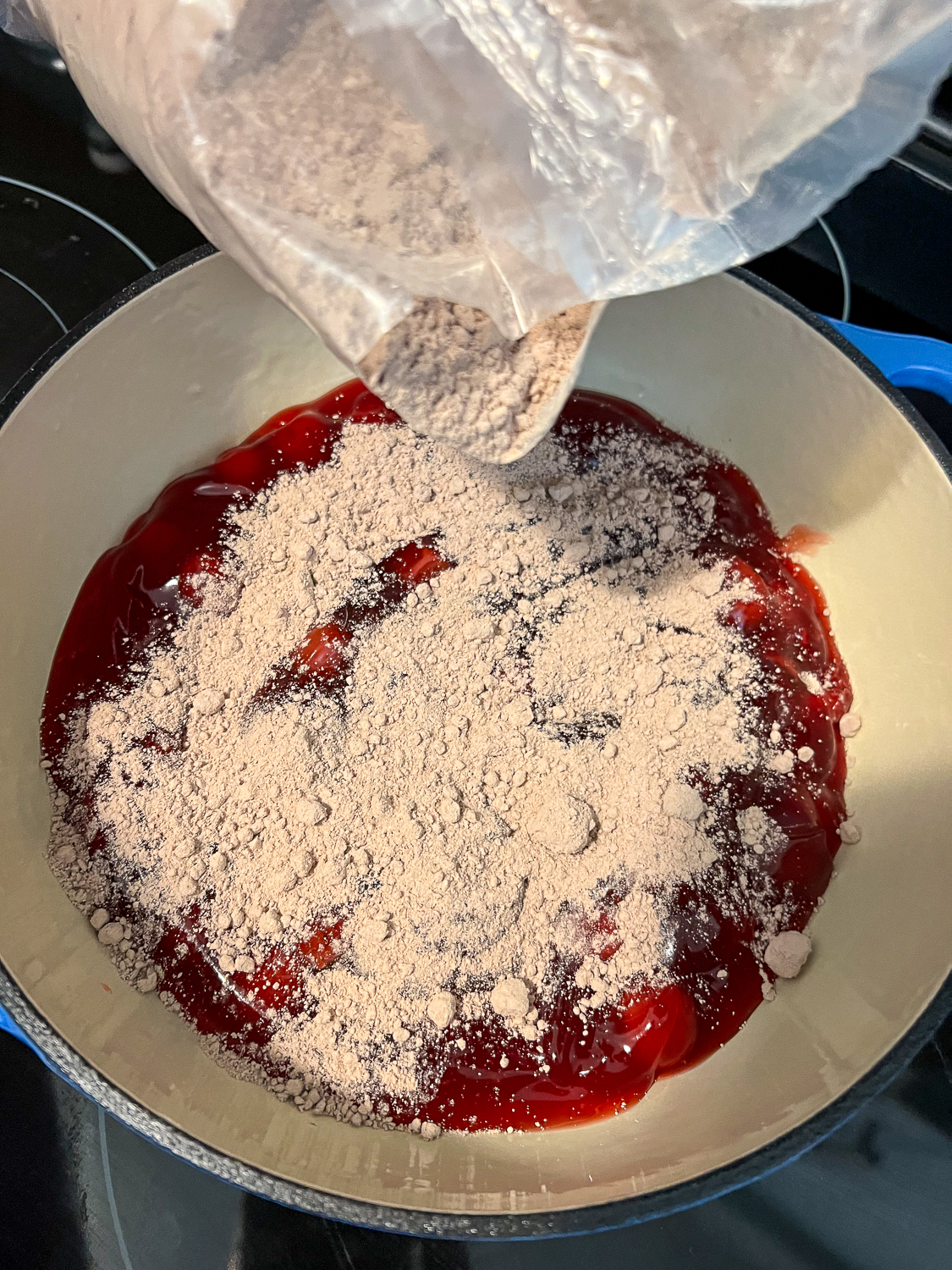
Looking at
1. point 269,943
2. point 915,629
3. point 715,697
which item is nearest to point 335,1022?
point 269,943

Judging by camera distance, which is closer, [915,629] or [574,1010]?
[574,1010]

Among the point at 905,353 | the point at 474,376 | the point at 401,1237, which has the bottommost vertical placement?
the point at 401,1237

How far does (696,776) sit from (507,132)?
2.11 feet

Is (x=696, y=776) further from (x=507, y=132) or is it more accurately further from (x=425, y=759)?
(x=507, y=132)

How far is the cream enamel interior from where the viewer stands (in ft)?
2.55

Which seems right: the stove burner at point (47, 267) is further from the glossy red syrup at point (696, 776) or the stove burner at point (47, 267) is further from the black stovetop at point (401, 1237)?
the black stovetop at point (401, 1237)

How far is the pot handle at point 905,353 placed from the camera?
3.25 feet

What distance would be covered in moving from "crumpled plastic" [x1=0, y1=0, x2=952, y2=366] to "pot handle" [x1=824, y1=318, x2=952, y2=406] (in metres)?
0.28

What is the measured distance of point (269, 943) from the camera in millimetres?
858

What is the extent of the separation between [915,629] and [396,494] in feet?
1.99

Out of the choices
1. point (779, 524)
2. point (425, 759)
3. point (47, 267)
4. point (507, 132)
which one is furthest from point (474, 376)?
point (47, 267)

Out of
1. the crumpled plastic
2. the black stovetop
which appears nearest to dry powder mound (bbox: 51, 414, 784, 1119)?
the black stovetop

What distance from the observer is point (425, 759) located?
898mm

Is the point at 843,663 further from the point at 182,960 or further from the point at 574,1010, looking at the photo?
the point at 182,960
